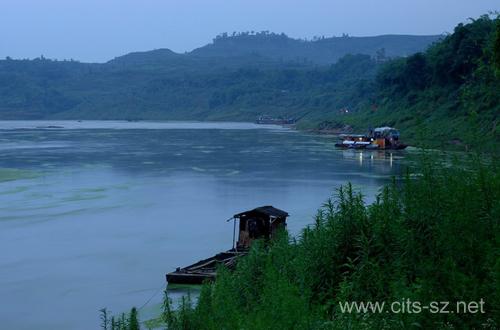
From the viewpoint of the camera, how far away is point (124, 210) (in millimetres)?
43938

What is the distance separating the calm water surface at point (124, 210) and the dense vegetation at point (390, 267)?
991 cm

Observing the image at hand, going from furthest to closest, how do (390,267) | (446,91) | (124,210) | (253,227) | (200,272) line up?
(446,91), (124,210), (253,227), (200,272), (390,267)

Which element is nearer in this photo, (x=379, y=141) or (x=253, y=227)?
(x=253, y=227)

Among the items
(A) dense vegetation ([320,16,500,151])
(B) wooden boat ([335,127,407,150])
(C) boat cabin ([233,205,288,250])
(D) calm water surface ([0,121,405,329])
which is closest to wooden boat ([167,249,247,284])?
(D) calm water surface ([0,121,405,329])

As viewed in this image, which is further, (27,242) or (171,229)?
(171,229)

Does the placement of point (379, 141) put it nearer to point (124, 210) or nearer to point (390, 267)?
point (124, 210)

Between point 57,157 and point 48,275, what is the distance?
56148 mm

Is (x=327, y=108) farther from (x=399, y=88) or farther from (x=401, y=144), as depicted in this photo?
(x=401, y=144)

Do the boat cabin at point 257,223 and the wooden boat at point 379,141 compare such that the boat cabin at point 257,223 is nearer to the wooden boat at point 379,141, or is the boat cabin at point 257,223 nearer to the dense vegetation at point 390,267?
the dense vegetation at point 390,267

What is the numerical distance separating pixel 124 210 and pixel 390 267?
32981 millimetres

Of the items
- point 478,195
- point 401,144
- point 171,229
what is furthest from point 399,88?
point 478,195

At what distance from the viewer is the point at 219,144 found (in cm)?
10519

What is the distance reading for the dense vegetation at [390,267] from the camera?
10586 millimetres

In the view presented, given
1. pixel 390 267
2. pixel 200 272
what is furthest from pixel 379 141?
pixel 390 267
